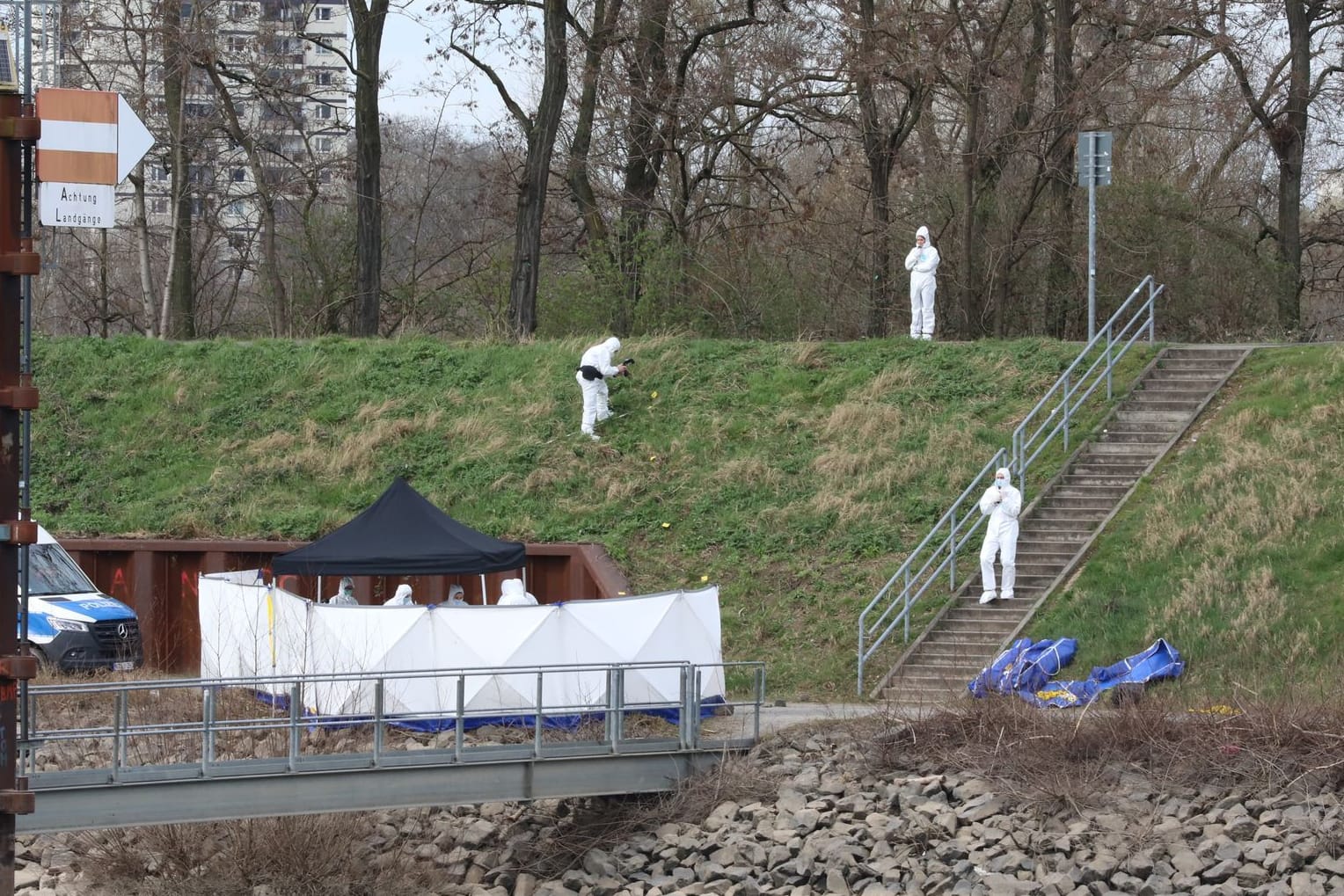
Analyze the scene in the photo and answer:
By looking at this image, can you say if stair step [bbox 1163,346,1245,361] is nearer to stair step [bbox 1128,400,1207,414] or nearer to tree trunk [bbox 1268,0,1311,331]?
stair step [bbox 1128,400,1207,414]

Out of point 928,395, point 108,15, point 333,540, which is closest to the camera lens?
point 333,540

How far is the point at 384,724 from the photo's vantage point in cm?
1645

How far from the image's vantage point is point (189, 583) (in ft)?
82.4

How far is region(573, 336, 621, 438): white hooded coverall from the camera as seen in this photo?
2720cm

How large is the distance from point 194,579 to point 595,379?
694 centimetres

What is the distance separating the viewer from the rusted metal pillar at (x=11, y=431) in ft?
34.4

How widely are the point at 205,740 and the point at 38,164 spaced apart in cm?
583

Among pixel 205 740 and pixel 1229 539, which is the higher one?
pixel 1229 539

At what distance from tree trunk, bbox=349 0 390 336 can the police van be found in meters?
13.6

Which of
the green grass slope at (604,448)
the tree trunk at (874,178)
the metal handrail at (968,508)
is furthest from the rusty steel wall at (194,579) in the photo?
the tree trunk at (874,178)

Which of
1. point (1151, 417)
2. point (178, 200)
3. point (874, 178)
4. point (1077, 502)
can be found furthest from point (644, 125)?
point (1077, 502)

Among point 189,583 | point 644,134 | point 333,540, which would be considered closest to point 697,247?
point 644,134

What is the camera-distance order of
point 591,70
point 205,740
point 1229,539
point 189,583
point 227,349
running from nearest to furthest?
point 205,740 < point 1229,539 < point 189,583 < point 227,349 < point 591,70

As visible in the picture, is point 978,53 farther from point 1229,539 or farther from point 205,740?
point 205,740
